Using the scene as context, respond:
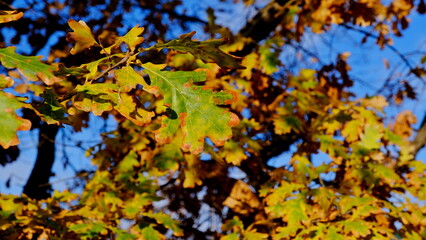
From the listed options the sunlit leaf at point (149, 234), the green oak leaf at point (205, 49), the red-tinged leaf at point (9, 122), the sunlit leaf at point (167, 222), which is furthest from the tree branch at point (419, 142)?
the red-tinged leaf at point (9, 122)

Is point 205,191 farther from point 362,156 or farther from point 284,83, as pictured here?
point 362,156

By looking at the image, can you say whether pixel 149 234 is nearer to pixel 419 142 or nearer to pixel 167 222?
pixel 167 222

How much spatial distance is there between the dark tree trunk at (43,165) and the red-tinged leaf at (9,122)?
3.65 metres

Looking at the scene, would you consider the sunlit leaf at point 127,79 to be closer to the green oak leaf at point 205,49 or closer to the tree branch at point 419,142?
the green oak leaf at point 205,49

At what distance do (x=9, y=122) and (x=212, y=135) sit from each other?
24.9 inches

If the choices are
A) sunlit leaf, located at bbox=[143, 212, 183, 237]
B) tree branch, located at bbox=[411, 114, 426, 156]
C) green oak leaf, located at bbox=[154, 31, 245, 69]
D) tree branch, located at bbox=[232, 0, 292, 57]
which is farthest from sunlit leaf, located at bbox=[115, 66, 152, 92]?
tree branch, located at bbox=[411, 114, 426, 156]

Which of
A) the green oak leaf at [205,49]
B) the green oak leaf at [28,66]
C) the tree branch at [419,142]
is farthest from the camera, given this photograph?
the tree branch at [419,142]

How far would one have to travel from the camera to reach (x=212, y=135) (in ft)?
4.73

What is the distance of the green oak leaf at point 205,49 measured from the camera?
147 centimetres

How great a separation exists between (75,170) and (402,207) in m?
4.15

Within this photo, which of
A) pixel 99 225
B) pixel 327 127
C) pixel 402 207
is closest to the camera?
pixel 99 225

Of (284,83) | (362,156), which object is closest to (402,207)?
(362,156)

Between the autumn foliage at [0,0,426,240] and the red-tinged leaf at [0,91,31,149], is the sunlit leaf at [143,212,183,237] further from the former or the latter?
the red-tinged leaf at [0,91,31,149]

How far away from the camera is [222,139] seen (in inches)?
56.4
